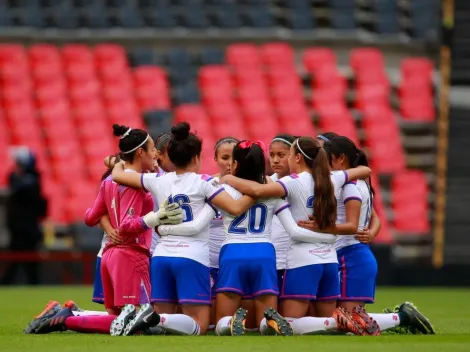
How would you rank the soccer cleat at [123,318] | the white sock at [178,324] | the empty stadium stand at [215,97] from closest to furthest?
the soccer cleat at [123,318]
the white sock at [178,324]
the empty stadium stand at [215,97]

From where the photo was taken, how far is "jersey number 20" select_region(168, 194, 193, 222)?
9820mm

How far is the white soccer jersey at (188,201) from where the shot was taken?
9781mm

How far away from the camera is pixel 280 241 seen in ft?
34.6

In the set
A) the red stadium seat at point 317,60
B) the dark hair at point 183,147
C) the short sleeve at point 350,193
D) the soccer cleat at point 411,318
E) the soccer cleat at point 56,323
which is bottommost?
the soccer cleat at point 56,323

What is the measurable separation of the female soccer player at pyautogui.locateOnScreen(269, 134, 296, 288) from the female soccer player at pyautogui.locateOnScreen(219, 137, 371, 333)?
1.14 feet

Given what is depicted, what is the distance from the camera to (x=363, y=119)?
25469mm

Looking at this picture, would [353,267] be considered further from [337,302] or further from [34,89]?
[34,89]

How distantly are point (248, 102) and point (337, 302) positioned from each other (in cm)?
1528

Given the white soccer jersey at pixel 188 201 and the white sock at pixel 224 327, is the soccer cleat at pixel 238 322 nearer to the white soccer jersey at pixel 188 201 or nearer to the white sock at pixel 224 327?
the white sock at pixel 224 327

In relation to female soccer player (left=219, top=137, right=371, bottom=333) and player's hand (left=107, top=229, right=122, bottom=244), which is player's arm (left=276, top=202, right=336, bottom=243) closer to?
female soccer player (left=219, top=137, right=371, bottom=333)

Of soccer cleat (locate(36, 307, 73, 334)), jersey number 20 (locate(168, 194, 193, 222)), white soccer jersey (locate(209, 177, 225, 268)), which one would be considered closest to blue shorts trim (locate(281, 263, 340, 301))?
white soccer jersey (locate(209, 177, 225, 268))

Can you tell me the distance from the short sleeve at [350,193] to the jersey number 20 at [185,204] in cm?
129

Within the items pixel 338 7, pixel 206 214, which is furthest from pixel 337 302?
pixel 338 7

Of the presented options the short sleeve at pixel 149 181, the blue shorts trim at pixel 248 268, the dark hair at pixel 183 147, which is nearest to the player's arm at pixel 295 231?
the blue shorts trim at pixel 248 268
